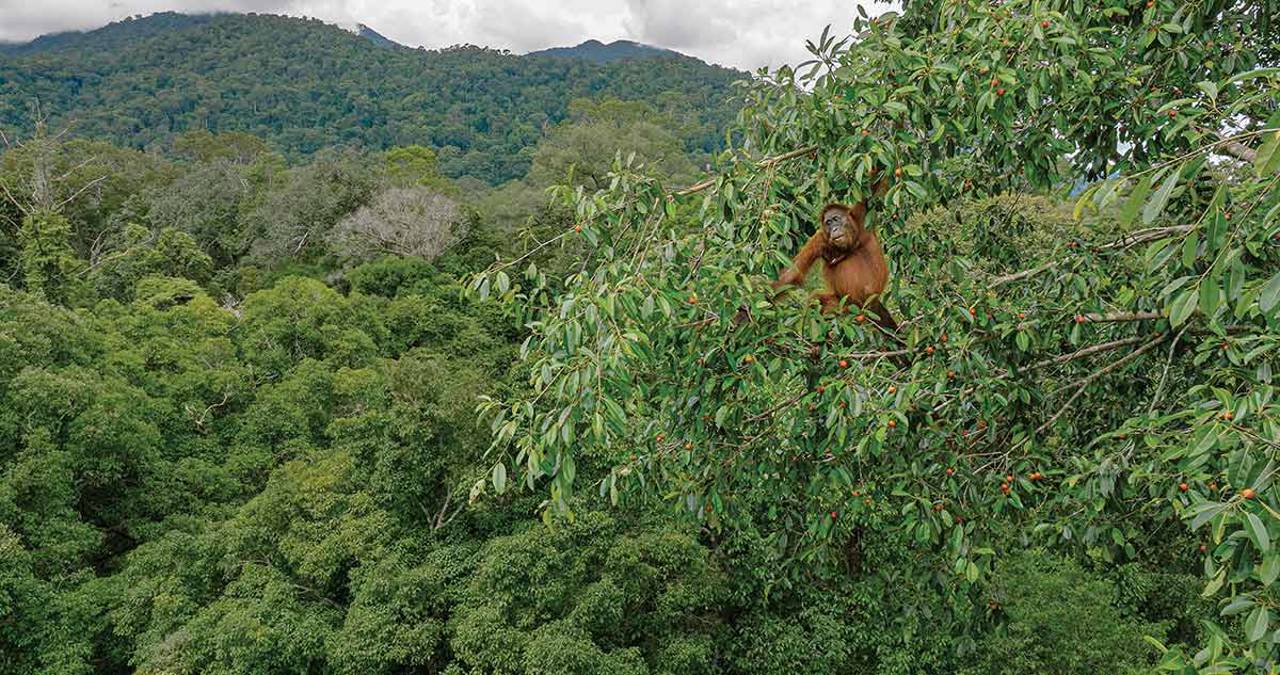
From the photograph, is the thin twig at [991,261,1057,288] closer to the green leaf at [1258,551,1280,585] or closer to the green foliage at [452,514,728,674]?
the green leaf at [1258,551,1280,585]

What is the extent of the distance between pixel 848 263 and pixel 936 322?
0.35 metres

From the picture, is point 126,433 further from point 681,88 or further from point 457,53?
point 457,53

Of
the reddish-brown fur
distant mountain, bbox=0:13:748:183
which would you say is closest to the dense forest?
the reddish-brown fur

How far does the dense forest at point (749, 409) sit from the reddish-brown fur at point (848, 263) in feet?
0.37

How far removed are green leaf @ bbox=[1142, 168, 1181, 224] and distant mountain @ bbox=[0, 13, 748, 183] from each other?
36.7 m

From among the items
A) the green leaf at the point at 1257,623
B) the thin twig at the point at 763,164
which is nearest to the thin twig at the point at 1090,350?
the thin twig at the point at 763,164

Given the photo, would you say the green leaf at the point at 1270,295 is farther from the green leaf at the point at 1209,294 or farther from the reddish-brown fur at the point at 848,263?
the reddish-brown fur at the point at 848,263

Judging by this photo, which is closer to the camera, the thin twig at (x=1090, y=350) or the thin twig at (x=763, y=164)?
the thin twig at (x=763, y=164)

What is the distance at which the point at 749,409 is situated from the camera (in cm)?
272

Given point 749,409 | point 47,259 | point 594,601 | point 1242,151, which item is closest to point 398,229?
point 47,259

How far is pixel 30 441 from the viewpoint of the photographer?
917 cm

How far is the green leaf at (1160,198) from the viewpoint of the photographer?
92 cm

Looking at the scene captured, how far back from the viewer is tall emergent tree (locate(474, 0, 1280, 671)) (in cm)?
188

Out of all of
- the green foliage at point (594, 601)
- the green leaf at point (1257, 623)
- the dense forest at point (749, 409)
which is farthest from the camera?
the green foliage at point (594, 601)
